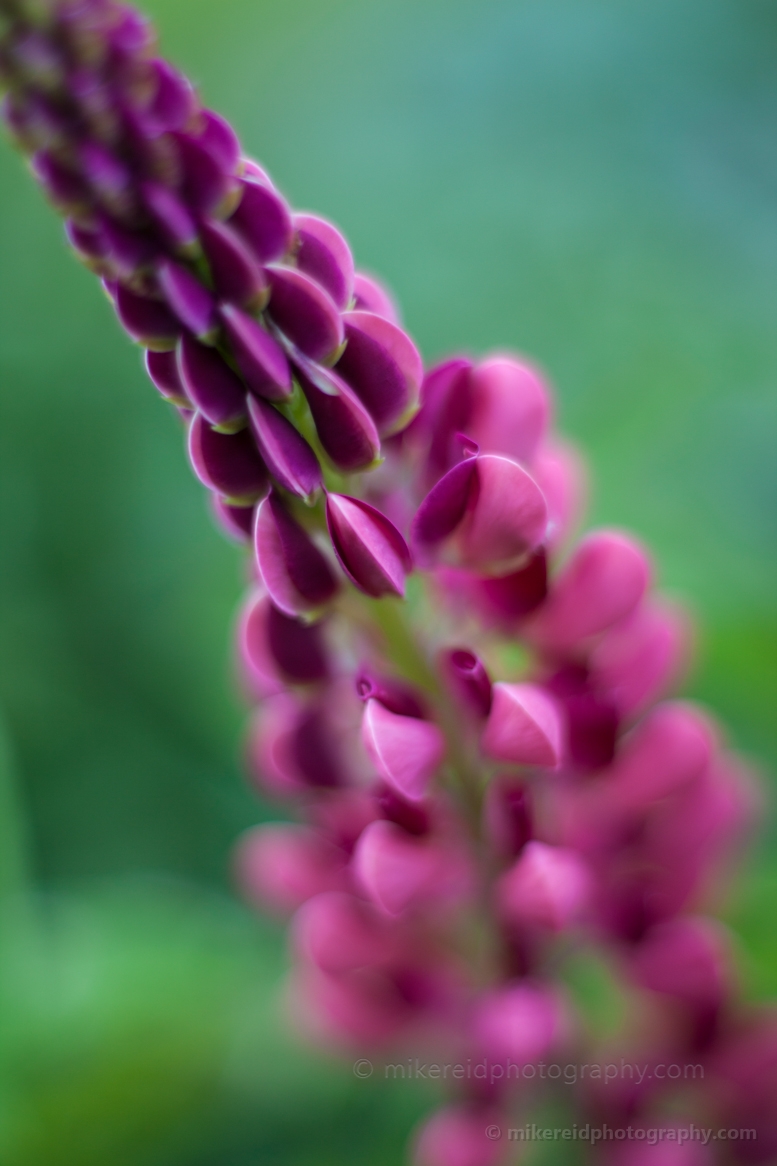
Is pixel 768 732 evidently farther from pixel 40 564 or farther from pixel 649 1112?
pixel 40 564

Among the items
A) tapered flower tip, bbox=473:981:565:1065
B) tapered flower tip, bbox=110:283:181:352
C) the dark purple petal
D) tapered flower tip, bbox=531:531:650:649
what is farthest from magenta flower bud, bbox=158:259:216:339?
tapered flower tip, bbox=473:981:565:1065

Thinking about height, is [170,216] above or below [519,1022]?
above

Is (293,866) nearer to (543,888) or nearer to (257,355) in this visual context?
(543,888)

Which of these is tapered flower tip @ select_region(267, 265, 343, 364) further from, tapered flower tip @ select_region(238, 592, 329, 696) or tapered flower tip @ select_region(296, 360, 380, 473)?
tapered flower tip @ select_region(238, 592, 329, 696)

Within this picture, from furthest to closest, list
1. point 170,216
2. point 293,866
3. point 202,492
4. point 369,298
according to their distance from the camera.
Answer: point 202,492
point 293,866
point 369,298
point 170,216

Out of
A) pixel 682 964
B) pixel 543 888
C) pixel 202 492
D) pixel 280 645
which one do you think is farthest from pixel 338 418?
pixel 202 492

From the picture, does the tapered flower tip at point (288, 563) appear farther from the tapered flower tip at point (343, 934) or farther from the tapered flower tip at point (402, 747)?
the tapered flower tip at point (343, 934)

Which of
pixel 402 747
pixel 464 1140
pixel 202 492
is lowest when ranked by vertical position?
pixel 464 1140

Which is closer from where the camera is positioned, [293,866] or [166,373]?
[166,373]
